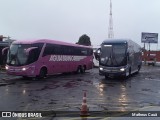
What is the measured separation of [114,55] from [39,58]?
588 centimetres

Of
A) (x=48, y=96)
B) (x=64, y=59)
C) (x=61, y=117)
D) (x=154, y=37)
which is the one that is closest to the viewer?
(x=61, y=117)

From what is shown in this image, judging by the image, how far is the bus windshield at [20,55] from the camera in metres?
26.0

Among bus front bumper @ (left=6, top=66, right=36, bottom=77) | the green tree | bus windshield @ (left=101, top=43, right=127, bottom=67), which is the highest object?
bus windshield @ (left=101, top=43, right=127, bottom=67)

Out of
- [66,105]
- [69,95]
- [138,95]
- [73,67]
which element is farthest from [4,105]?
[73,67]

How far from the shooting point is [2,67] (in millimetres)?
38031

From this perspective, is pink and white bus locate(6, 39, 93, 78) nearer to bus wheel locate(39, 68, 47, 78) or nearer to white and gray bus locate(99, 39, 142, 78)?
bus wheel locate(39, 68, 47, 78)

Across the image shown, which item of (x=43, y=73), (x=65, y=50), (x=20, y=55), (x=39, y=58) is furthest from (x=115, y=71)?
(x=20, y=55)

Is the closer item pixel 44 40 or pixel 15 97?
pixel 15 97

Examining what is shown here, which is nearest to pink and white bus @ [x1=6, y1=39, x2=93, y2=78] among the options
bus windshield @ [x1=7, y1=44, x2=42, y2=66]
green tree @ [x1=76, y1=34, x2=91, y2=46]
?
bus windshield @ [x1=7, y1=44, x2=42, y2=66]

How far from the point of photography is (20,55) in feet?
85.8

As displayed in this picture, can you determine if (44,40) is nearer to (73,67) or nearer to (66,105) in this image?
(73,67)

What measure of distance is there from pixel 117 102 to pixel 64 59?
17.2 meters

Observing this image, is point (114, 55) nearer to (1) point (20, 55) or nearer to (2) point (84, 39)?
(1) point (20, 55)

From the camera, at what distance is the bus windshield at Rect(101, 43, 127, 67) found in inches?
1092
